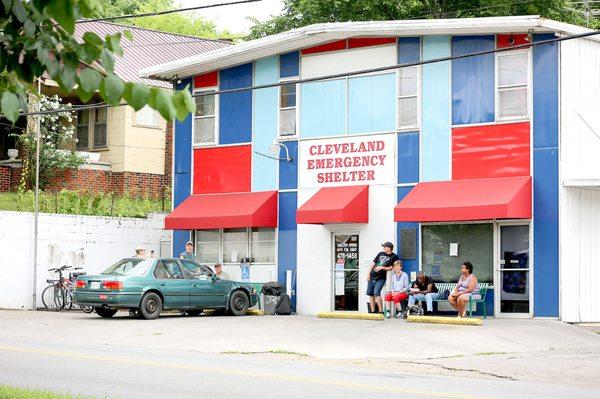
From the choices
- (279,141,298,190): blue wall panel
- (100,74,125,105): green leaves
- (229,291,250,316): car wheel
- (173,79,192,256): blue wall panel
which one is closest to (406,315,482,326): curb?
(229,291,250,316): car wheel

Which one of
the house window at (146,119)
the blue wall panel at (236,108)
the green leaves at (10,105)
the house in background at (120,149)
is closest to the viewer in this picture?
the green leaves at (10,105)

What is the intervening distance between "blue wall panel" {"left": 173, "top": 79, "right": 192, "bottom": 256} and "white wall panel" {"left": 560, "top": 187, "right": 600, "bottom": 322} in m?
11.5

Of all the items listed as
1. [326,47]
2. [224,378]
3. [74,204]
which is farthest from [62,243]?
[224,378]

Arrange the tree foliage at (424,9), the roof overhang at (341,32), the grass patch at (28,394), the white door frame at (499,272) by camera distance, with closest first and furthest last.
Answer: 1. the grass patch at (28,394)
2. the roof overhang at (341,32)
3. the white door frame at (499,272)
4. the tree foliage at (424,9)

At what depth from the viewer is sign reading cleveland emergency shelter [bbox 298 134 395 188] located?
27469 millimetres

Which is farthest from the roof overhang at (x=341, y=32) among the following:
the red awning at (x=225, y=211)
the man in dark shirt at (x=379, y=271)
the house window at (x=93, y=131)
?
the house window at (x=93, y=131)

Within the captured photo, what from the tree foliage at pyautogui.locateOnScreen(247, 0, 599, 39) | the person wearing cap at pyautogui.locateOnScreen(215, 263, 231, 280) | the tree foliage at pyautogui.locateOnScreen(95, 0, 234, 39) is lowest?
the person wearing cap at pyautogui.locateOnScreen(215, 263, 231, 280)

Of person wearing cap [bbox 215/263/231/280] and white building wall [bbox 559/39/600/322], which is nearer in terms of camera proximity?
white building wall [bbox 559/39/600/322]

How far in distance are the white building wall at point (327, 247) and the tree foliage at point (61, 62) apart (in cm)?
2177

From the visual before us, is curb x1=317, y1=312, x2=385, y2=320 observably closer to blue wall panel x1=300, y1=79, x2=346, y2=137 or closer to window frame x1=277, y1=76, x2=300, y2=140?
blue wall panel x1=300, y1=79, x2=346, y2=137

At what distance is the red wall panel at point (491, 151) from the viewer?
82.7 ft

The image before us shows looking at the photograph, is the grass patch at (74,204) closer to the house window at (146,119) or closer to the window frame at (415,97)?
the house window at (146,119)

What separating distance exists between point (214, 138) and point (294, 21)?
15.3 metres

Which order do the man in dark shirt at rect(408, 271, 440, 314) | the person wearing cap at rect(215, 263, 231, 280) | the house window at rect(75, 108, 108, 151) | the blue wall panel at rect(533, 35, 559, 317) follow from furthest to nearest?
the house window at rect(75, 108, 108, 151)
the person wearing cap at rect(215, 263, 231, 280)
the man in dark shirt at rect(408, 271, 440, 314)
the blue wall panel at rect(533, 35, 559, 317)
